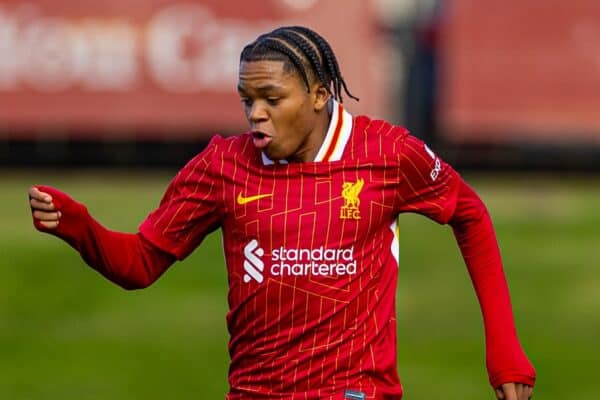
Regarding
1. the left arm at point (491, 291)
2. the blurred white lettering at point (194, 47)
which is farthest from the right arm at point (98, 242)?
the blurred white lettering at point (194, 47)

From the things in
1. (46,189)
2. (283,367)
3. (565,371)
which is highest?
(46,189)

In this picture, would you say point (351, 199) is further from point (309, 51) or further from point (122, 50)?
point (122, 50)

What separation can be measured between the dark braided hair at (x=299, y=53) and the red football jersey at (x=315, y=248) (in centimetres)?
18

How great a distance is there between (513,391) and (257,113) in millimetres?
1396

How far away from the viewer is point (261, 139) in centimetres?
663

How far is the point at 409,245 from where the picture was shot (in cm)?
2291

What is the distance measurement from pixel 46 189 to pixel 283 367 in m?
1.06

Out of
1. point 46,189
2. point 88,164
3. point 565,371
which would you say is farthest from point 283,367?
point 88,164

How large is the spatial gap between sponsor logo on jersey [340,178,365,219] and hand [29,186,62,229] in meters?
1.03

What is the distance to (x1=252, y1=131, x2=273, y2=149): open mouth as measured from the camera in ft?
21.7

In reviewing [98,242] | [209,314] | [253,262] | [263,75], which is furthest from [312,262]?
[209,314]

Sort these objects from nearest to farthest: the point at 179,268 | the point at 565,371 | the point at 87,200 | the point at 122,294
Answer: the point at 565,371, the point at 122,294, the point at 179,268, the point at 87,200

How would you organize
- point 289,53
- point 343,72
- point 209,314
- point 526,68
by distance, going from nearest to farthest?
1. point 289,53
2. point 209,314
3. point 343,72
4. point 526,68

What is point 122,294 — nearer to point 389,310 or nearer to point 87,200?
point 87,200
